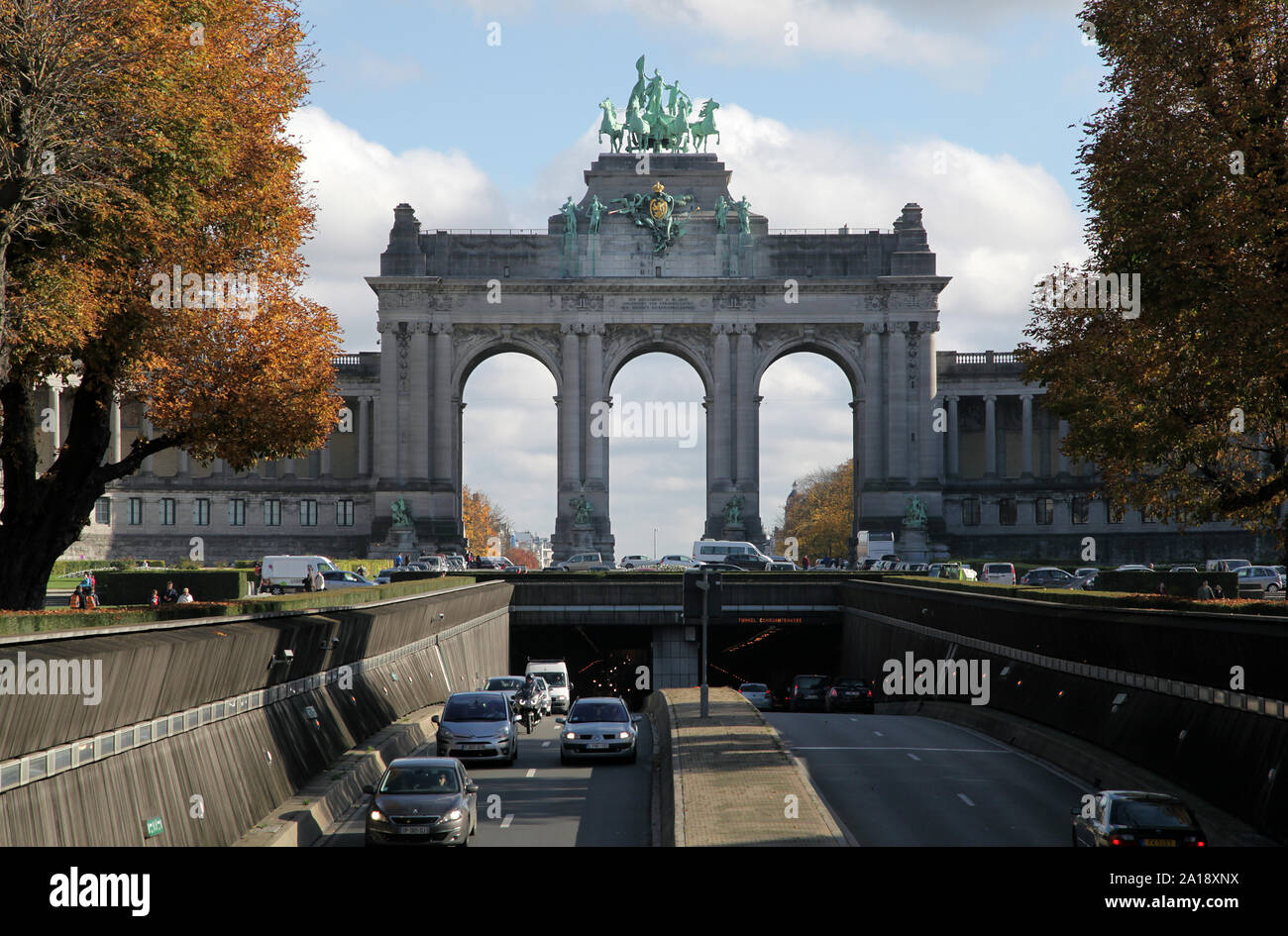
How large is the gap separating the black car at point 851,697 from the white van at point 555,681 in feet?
35.3

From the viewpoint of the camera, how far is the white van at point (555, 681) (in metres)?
55.7

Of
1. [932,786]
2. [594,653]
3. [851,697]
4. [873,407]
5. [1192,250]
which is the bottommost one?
[594,653]

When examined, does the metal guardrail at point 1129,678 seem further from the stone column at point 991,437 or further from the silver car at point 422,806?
the stone column at point 991,437

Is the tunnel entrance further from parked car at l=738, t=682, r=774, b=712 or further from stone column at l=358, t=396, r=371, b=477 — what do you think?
stone column at l=358, t=396, r=371, b=477

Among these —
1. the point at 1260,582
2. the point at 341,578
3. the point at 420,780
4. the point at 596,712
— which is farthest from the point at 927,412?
the point at 420,780

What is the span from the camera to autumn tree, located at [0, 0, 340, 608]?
2697 cm

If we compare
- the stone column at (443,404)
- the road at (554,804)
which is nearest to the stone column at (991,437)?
the stone column at (443,404)

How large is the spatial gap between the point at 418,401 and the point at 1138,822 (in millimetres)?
92736

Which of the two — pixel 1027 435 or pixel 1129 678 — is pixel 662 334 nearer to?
pixel 1027 435

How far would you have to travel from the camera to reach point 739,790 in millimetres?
26234

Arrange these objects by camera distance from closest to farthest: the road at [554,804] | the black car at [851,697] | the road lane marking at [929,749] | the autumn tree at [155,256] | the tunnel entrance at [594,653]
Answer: the road at [554,804], the autumn tree at [155,256], the road lane marking at [929,749], the black car at [851,697], the tunnel entrance at [594,653]

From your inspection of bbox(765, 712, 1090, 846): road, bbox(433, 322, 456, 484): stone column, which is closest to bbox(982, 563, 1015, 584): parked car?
bbox(765, 712, 1090, 846): road
